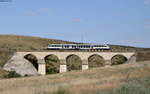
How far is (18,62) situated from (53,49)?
13.9 meters

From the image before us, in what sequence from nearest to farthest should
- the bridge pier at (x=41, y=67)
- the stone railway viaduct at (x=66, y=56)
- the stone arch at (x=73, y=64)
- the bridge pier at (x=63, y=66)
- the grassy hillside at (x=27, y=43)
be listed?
the stone railway viaduct at (x=66, y=56) → the bridge pier at (x=63, y=66) → the bridge pier at (x=41, y=67) → the stone arch at (x=73, y=64) → the grassy hillside at (x=27, y=43)

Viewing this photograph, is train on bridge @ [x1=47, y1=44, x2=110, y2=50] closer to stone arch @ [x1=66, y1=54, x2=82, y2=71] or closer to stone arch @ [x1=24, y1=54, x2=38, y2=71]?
Result: stone arch @ [x1=24, y1=54, x2=38, y2=71]

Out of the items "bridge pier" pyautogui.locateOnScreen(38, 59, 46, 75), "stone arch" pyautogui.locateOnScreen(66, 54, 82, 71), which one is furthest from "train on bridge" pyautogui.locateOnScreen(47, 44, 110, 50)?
"bridge pier" pyautogui.locateOnScreen(38, 59, 46, 75)

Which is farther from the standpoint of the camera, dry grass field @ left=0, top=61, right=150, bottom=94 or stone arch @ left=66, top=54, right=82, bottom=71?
stone arch @ left=66, top=54, right=82, bottom=71

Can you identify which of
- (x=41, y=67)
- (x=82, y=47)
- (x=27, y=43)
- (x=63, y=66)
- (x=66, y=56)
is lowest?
(x=41, y=67)

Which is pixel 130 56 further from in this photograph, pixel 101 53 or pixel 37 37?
pixel 37 37

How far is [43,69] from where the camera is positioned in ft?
302

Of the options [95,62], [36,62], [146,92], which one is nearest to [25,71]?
[36,62]

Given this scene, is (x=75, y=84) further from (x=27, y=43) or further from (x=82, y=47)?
(x=27, y=43)

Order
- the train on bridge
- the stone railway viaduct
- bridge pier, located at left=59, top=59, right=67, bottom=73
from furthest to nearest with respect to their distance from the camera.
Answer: the train on bridge, bridge pier, located at left=59, top=59, right=67, bottom=73, the stone railway viaduct

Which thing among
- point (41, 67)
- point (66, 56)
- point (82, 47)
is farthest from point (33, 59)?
point (82, 47)

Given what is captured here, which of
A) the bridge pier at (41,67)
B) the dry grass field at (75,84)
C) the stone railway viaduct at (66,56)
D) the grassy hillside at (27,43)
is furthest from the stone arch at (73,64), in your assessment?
the dry grass field at (75,84)

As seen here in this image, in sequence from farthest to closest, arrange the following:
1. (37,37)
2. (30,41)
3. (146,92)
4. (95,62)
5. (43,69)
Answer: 1. (37,37)
2. (30,41)
3. (95,62)
4. (43,69)
5. (146,92)

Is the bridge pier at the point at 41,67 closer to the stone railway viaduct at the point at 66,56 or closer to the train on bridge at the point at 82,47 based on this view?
the stone railway viaduct at the point at 66,56
